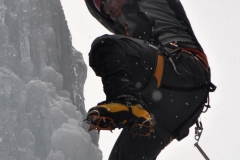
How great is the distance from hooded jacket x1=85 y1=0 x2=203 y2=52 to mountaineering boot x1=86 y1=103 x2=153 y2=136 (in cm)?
79

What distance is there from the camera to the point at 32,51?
3.13 m

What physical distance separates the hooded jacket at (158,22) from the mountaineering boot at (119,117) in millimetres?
786

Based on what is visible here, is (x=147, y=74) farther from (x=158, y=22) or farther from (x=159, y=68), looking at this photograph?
(x=158, y=22)

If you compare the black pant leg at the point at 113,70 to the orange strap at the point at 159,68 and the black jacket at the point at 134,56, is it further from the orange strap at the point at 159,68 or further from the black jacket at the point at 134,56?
the orange strap at the point at 159,68

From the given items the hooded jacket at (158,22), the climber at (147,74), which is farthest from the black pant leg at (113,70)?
the hooded jacket at (158,22)

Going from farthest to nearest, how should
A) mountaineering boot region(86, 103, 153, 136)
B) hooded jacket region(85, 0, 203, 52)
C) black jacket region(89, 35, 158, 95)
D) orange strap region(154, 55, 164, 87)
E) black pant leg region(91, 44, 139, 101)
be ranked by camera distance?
1. hooded jacket region(85, 0, 203, 52)
2. orange strap region(154, 55, 164, 87)
3. black jacket region(89, 35, 158, 95)
4. black pant leg region(91, 44, 139, 101)
5. mountaineering boot region(86, 103, 153, 136)

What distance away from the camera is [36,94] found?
294cm

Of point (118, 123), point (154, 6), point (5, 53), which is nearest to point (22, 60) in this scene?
point (5, 53)

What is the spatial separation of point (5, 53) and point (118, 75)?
63 centimetres

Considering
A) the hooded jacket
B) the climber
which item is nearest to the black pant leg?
the climber

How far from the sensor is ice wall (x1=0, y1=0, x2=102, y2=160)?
2758 mm

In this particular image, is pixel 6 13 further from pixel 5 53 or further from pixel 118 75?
pixel 118 75

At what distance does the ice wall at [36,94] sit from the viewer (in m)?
2.76

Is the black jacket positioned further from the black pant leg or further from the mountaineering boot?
the mountaineering boot
